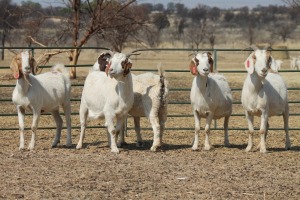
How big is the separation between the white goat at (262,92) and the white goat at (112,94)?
2021mm

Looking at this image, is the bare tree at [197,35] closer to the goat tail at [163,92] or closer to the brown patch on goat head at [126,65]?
the goat tail at [163,92]

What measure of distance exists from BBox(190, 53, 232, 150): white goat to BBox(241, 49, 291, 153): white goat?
1.61 ft

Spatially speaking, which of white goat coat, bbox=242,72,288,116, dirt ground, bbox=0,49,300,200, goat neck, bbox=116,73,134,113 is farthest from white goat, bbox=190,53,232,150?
goat neck, bbox=116,73,134,113

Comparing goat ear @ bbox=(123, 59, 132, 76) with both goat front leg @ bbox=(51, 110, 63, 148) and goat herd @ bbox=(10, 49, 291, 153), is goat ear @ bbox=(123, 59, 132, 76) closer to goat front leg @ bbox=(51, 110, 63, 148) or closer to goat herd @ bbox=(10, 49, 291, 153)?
goat herd @ bbox=(10, 49, 291, 153)

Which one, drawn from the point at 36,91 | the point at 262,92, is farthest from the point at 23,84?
the point at 262,92

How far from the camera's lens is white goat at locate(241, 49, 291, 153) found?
12555mm

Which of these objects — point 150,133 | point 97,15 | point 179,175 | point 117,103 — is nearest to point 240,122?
point 150,133

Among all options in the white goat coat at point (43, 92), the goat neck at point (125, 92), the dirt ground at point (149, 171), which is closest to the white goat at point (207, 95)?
the dirt ground at point (149, 171)

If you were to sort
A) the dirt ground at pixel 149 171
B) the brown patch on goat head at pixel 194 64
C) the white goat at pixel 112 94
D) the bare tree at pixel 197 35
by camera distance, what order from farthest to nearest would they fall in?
the bare tree at pixel 197 35
the brown patch on goat head at pixel 194 64
the white goat at pixel 112 94
the dirt ground at pixel 149 171

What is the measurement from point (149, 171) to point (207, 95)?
273cm

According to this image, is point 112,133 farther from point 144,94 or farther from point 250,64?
point 250,64

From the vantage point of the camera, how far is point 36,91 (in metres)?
13.0

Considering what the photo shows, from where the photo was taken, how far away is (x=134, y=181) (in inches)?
395

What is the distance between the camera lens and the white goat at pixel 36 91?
500 inches
